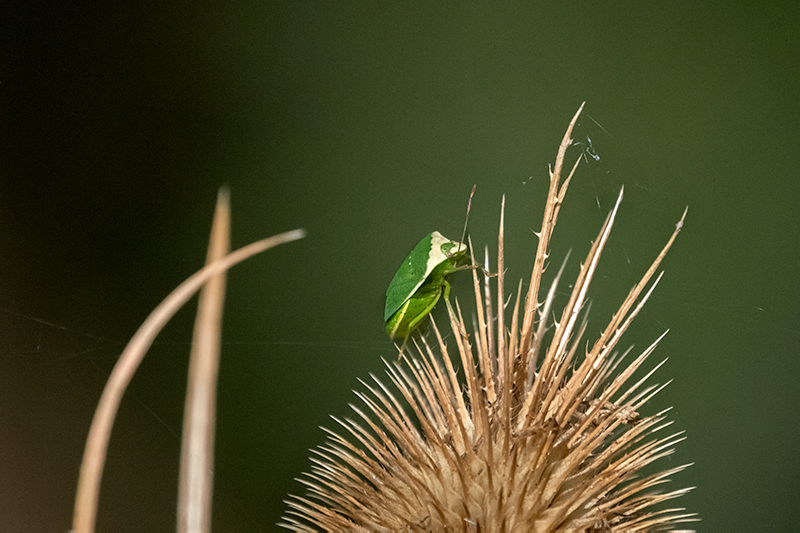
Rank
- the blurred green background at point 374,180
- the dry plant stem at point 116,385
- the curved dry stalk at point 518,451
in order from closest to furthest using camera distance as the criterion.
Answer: the curved dry stalk at point 518,451 < the dry plant stem at point 116,385 < the blurred green background at point 374,180

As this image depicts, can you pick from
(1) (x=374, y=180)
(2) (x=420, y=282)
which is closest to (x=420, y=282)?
(2) (x=420, y=282)

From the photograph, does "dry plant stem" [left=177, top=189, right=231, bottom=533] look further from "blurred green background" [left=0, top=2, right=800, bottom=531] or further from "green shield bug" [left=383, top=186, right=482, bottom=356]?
"green shield bug" [left=383, top=186, right=482, bottom=356]

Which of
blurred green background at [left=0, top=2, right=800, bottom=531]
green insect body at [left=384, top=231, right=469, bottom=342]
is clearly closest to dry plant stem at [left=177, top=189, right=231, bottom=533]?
blurred green background at [left=0, top=2, right=800, bottom=531]

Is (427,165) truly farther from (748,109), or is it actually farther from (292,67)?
(748,109)

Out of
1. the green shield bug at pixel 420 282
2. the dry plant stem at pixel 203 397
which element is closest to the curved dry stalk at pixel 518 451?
the green shield bug at pixel 420 282

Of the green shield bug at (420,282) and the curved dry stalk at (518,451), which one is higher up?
the green shield bug at (420,282)

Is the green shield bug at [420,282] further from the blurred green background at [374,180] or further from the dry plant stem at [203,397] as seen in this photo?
the dry plant stem at [203,397]

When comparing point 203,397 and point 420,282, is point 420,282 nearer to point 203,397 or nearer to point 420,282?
point 420,282
